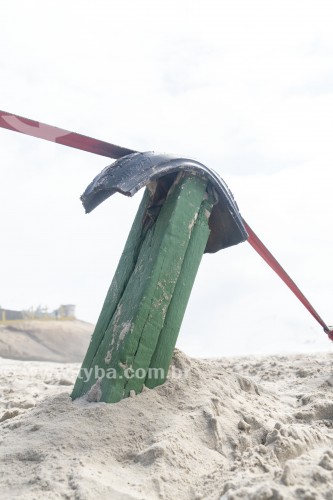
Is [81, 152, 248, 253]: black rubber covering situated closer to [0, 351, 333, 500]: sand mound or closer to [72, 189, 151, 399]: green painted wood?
[72, 189, 151, 399]: green painted wood

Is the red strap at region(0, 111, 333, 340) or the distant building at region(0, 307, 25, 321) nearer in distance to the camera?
the red strap at region(0, 111, 333, 340)

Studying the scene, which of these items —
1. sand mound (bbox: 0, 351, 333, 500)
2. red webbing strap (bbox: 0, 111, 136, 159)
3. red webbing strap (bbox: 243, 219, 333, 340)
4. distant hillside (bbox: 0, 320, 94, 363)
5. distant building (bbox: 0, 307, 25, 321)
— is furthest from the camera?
distant building (bbox: 0, 307, 25, 321)

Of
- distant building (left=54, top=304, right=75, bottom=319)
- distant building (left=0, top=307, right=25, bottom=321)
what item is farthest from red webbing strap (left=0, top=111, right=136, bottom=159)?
distant building (left=54, top=304, right=75, bottom=319)

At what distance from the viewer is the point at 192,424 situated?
1.90 meters

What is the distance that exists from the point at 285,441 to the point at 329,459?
0.21 meters

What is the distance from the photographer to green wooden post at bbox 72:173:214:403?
2.02m

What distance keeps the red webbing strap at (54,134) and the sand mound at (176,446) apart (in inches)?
38.2

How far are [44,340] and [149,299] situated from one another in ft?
45.4

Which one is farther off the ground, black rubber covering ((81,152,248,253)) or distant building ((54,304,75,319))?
distant building ((54,304,75,319))

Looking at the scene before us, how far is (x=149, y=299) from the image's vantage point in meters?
2.05

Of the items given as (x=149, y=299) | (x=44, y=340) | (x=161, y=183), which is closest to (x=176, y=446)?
(x=149, y=299)

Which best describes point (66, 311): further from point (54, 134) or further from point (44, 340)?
point (54, 134)

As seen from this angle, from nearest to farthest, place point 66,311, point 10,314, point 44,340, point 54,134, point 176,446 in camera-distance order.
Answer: point 176,446 < point 54,134 < point 44,340 < point 10,314 < point 66,311

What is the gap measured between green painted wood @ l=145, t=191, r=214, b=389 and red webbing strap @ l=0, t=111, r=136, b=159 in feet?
1.65
